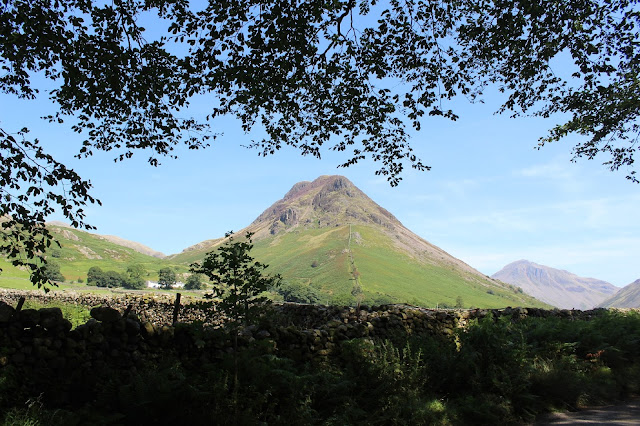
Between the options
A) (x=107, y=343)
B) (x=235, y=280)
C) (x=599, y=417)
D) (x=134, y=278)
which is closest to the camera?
(x=235, y=280)

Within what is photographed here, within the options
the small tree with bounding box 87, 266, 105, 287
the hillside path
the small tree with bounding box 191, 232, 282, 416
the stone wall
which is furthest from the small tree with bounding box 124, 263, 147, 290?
the hillside path

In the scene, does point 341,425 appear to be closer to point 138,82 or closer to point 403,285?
point 138,82

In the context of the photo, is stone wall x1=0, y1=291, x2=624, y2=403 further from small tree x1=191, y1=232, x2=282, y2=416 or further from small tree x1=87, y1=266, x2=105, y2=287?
small tree x1=87, y1=266, x2=105, y2=287

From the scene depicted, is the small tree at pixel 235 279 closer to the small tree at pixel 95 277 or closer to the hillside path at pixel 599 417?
the hillside path at pixel 599 417

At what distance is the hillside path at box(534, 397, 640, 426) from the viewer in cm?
713

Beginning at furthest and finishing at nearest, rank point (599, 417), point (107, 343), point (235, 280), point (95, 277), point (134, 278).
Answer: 1. point (134, 278)
2. point (95, 277)
3. point (599, 417)
4. point (107, 343)
5. point (235, 280)

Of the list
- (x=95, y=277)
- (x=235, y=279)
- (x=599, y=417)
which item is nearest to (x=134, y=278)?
(x=95, y=277)

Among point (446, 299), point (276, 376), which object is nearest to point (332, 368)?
point (276, 376)

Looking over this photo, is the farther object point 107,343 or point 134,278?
point 134,278

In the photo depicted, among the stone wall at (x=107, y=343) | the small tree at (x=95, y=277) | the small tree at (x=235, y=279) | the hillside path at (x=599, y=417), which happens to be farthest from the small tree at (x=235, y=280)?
the small tree at (x=95, y=277)

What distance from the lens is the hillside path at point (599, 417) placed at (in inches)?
281

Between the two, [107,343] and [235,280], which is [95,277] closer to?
[107,343]

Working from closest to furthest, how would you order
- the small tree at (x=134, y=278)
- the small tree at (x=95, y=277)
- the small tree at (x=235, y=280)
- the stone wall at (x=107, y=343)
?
the stone wall at (x=107, y=343) → the small tree at (x=235, y=280) → the small tree at (x=134, y=278) → the small tree at (x=95, y=277)

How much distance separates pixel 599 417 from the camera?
7.49 m
